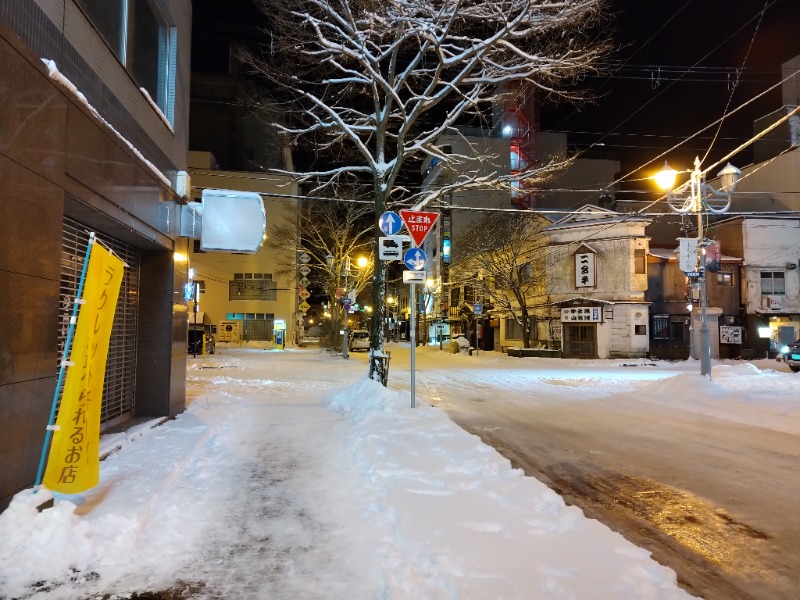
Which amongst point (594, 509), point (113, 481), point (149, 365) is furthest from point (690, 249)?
point (113, 481)

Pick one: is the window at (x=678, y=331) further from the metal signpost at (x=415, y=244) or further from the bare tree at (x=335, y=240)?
the metal signpost at (x=415, y=244)

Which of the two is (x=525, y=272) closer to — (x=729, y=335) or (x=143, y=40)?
(x=729, y=335)

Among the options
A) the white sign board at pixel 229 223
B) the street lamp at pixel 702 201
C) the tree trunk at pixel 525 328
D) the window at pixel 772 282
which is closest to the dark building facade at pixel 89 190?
the white sign board at pixel 229 223

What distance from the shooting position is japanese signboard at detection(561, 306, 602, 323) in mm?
31984

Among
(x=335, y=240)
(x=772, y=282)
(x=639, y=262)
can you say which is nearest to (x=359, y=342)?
(x=335, y=240)

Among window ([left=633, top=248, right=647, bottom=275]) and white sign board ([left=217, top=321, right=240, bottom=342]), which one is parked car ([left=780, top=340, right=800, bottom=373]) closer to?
window ([left=633, top=248, right=647, bottom=275])

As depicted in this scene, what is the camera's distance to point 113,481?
548 centimetres

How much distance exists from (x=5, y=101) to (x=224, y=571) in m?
3.98

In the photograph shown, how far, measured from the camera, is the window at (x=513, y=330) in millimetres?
38719

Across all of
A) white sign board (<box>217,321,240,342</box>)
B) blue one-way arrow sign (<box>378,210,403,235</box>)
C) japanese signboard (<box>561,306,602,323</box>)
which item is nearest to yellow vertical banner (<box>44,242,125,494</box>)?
blue one-way arrow sign (<box>378,210,403,235</box>)

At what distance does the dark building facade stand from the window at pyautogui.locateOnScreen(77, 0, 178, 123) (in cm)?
3

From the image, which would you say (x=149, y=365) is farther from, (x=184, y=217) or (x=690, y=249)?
(x=690, y=249)

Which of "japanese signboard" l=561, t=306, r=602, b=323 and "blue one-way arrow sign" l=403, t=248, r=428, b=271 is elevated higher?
"blue one-way arrow sign" l=403, t=248, r=428, b=271

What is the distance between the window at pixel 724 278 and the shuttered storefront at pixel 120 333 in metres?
34.1
